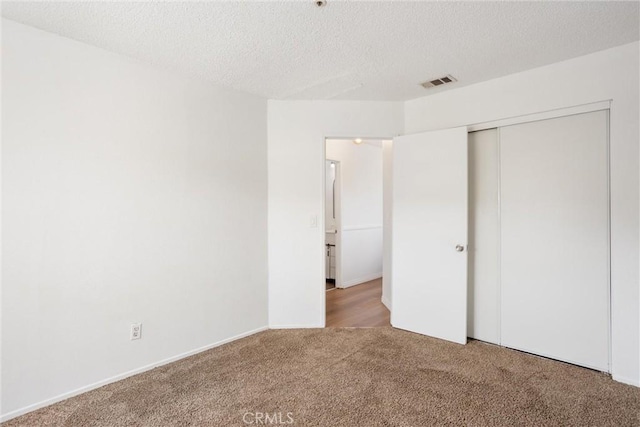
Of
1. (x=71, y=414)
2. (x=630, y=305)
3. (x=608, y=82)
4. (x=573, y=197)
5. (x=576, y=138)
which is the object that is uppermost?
(x=608, y=82)

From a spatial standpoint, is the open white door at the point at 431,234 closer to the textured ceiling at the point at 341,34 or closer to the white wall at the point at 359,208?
the textured ceiling at the point at 341,34

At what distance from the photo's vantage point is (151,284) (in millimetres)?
2457

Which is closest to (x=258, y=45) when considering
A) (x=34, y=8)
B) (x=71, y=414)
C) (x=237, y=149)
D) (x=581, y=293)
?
(x=237, y=149)

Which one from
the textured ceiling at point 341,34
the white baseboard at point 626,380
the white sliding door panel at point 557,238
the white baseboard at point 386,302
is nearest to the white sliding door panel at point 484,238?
the white sliding door panel at point 557,238

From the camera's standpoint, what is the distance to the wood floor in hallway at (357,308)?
11.3ft

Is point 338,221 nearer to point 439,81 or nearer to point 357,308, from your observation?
point 357,308

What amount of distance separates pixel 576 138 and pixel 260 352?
3.09 m

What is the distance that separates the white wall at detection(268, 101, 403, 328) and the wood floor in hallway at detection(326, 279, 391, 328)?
398mm

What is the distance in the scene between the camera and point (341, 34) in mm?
2078

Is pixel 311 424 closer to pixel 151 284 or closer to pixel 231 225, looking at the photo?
pixel 151 284

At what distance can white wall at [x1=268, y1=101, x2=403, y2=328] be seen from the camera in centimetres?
327

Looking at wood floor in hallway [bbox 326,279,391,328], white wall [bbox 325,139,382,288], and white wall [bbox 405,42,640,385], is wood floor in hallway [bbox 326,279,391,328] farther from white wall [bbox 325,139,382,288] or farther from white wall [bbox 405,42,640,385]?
white wall [bbox 405,42,640,385]
